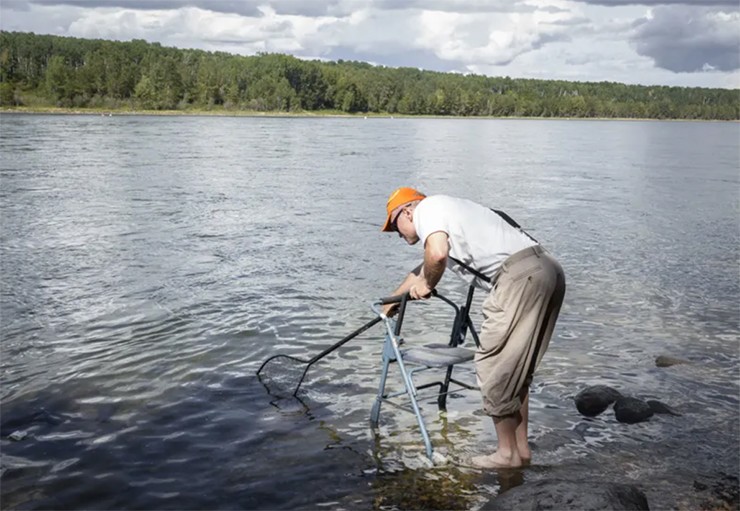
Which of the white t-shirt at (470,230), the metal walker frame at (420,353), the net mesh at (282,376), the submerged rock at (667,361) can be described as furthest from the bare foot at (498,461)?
the submerged rock at (667,361)

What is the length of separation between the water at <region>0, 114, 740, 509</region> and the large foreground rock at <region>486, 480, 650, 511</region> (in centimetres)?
71

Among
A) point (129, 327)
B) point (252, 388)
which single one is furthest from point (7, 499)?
point (129, 327)

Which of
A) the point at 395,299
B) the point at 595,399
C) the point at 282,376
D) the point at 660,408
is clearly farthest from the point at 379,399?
the point at 660,408

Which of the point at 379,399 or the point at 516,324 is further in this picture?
the point at 379,399

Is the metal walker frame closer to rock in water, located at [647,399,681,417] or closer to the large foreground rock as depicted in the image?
the large foreground rock

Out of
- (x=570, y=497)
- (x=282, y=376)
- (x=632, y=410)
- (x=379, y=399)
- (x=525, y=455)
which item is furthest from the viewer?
(x=282, y=376)

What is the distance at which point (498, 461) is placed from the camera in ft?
20.0

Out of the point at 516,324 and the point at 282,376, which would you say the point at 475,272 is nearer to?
the point at 516,324

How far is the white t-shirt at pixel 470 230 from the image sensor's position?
5371 mm

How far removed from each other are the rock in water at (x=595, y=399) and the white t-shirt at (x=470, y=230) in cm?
285

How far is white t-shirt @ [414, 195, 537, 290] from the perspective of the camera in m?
5.37

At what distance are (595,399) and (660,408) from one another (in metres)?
0.64

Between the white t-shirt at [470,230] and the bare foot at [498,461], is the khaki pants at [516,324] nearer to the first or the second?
the white t-shirt at [470,230]

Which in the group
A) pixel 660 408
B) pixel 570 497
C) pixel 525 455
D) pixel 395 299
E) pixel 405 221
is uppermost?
pixel 405 221
